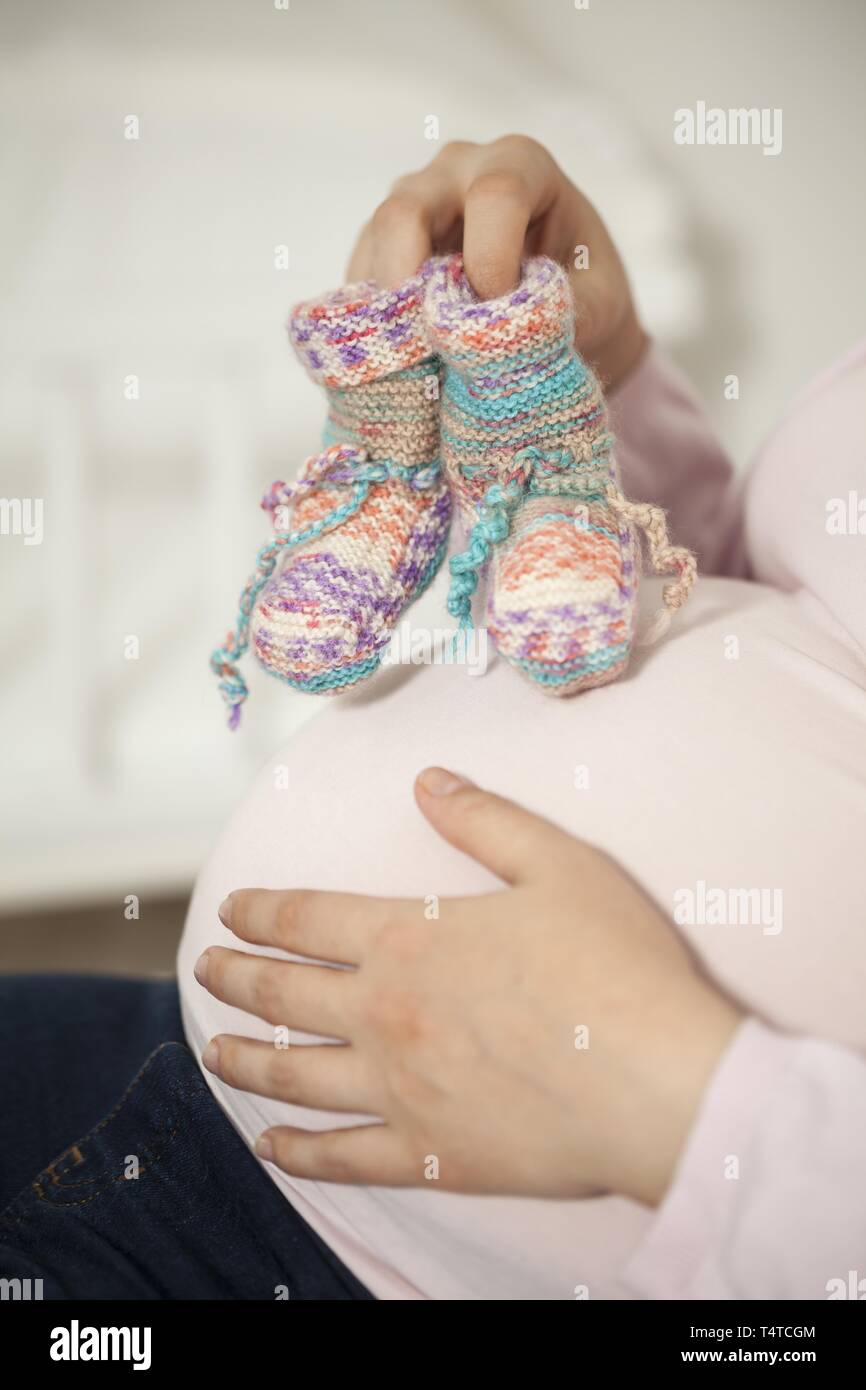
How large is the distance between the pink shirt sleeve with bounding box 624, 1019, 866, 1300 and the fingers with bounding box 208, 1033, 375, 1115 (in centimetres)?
14

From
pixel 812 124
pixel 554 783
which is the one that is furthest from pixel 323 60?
pixel 554 783

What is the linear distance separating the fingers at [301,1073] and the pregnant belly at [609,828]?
23 mm

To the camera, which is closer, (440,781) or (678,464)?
(440,781)

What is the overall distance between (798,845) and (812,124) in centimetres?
137

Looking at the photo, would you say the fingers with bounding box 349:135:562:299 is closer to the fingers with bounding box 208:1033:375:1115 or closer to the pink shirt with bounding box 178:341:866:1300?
the pink shirt with bounding box 178:341:866:1300

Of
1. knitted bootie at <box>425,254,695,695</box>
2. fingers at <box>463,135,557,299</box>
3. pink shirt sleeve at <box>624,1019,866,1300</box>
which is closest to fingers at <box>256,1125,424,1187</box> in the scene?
pink shirt sleeve at <box>624,1019,866,1300</box>

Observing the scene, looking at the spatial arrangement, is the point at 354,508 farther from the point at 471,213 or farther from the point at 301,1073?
the point at 301,1073

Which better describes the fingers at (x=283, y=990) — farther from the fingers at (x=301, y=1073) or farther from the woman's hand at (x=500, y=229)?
the woman's hand at (x=500, y=229)

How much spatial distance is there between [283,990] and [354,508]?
9.6 inches

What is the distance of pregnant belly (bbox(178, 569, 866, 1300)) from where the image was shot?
45 centimetres

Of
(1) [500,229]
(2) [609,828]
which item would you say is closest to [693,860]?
(2) [609,828]

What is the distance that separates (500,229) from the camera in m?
0.50

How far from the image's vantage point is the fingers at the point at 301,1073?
46 cm
